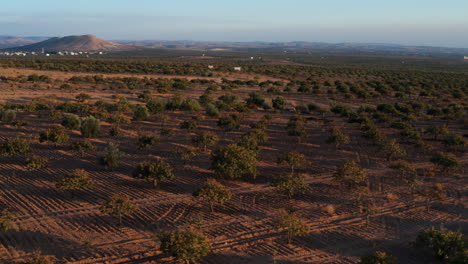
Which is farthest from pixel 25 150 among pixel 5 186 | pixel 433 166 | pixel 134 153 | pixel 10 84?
pixel 10 84

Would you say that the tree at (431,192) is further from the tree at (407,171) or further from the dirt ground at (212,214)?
the tree at (407,171)

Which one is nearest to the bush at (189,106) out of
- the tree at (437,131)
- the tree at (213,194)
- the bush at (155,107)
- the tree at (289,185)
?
the bush at (155,107)

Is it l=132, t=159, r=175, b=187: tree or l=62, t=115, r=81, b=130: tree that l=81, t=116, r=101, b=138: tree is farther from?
l=132, t=159, r=175, b=187: tree

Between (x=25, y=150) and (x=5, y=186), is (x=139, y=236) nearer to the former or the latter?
(x=5, y=186)

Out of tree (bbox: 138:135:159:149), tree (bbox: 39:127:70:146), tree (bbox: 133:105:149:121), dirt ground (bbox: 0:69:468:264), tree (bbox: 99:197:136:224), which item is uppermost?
tree (bbox: 133:105:149:121)

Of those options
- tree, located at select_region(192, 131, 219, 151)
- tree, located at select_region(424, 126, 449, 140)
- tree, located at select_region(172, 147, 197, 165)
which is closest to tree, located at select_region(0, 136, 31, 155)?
tree, located at select_region(172, 147, 197, 165)

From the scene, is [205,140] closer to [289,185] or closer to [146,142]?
[146,142]
